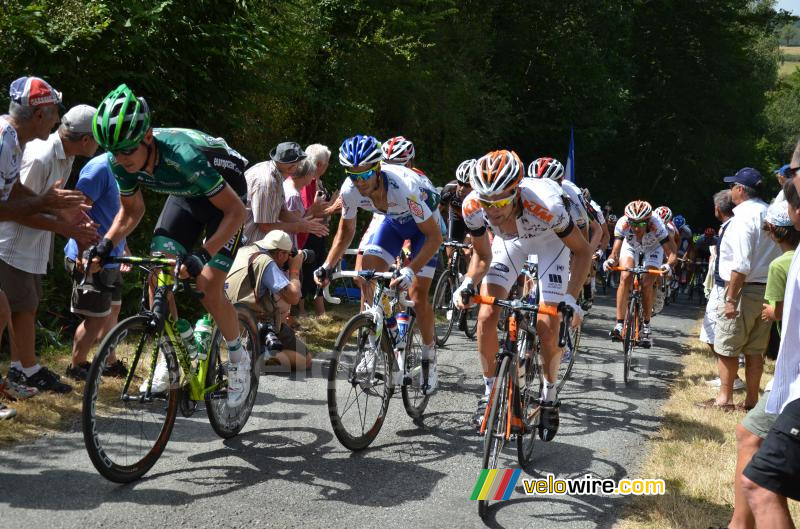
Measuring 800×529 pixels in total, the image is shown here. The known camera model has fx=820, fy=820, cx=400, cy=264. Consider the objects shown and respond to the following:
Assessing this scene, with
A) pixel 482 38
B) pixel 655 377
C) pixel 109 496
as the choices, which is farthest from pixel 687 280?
pixel 109 496

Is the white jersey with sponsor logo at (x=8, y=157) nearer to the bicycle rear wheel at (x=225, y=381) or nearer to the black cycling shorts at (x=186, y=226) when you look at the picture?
the black cycling shorts at (x=186, y=226)

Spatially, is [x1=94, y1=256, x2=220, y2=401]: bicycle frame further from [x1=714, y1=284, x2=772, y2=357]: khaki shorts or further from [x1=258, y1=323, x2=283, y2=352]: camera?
[x1=714, y1=284, x2=772, y2=357]: khaki shorts

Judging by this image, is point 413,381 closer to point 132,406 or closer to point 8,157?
point 132,406

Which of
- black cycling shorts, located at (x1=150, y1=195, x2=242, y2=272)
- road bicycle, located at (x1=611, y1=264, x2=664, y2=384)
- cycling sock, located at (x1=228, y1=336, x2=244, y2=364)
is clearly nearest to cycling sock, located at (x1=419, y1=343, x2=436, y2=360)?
cycling sock, located at (x1=228, y1=336, x2=244, y2=364)

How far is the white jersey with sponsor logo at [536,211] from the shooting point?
564cm

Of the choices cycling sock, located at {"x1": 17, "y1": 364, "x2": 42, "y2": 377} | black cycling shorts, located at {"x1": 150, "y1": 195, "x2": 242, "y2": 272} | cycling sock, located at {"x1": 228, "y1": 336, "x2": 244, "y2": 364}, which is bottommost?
cycling sock, located at {"x1": 17, "y1": 364, "x2": 42, "y2": 377}

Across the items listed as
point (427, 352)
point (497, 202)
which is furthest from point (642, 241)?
point (497, 202)

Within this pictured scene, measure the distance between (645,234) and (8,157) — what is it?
8.16 meters

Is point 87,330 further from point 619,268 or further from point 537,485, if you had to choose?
point 619,268

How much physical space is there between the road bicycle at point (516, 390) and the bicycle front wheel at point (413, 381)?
1.07 m

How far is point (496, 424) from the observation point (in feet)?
16.0

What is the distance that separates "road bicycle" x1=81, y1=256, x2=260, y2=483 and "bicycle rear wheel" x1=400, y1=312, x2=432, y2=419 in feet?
5.77

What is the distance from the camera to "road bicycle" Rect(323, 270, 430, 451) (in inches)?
217

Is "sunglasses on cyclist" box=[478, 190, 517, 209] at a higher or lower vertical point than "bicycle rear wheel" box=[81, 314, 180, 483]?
higher
